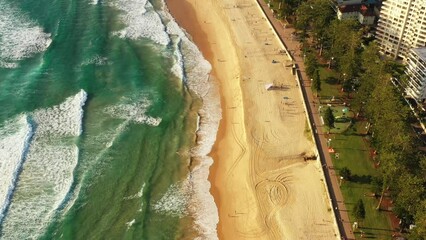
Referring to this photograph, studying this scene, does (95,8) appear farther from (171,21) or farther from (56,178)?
(56,178)

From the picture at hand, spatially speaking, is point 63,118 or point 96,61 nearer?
point 63,118

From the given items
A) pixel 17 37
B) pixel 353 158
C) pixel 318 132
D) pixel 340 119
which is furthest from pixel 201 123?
pixel 17 37

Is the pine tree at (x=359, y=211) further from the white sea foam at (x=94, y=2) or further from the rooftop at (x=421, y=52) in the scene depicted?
the white sea foam at (x=94, y=2)

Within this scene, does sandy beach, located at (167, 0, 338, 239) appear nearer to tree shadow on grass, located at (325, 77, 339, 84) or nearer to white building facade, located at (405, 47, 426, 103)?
tree shadow on grass, located at (325, 77, 339, 84)

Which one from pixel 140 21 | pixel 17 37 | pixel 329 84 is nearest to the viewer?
pixel 329 84

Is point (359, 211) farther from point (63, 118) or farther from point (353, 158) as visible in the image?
point (63, 118)

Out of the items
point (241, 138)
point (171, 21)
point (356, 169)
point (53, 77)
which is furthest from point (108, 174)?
point (171, 21)

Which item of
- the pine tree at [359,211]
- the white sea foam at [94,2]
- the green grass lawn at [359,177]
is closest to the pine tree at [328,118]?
the green grass lawn at [359,177]
